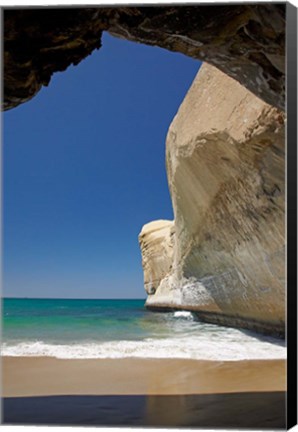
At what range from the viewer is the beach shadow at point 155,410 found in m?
3.82

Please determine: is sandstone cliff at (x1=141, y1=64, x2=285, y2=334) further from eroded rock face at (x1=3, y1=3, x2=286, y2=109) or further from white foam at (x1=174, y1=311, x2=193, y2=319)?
white foam at (x1=174, y1=311, x2=193, y2=319)

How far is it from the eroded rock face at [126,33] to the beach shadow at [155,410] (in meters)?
2.70

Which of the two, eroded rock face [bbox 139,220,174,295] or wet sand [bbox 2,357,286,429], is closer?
wet sand [bbox 2,357,286,429]

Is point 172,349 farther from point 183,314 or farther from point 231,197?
point 183,314

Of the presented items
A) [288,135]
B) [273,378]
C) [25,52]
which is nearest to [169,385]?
[273,378]

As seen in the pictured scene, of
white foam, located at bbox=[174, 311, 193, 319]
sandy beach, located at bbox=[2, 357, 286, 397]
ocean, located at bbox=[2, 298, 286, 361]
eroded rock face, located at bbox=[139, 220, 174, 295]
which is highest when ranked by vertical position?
eroded rock face, located at bbox=[139, 220, 174, 295]

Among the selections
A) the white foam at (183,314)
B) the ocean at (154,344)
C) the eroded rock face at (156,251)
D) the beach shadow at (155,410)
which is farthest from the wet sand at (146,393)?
the eroded rock face at (156,251)

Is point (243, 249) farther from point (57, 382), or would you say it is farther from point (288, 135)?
point (288, 135)

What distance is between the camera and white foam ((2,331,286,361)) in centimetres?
830

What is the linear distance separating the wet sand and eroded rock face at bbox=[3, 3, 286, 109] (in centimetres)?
270

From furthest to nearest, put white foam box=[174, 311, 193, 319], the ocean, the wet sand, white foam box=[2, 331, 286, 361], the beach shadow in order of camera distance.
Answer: white foam box=[174, 311, 193, 319] → the ocean → white foam box=[2, 331, 286, 361] → the wet sand → the beach shadow

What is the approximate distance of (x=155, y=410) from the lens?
4336mm

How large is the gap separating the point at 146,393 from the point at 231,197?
5.17 meters

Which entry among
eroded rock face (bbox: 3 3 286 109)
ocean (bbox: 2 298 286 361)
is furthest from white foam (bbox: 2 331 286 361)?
eroded rock face (bbox: 3 3 286 109)
